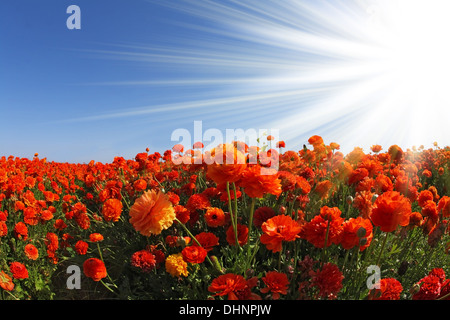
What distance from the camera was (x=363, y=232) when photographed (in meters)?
1.35

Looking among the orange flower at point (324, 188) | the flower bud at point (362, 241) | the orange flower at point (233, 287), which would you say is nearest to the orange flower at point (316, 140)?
the orange flower at point (324, 188)

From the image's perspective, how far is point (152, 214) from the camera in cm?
146

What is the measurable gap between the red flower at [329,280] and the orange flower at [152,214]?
2.69 ft

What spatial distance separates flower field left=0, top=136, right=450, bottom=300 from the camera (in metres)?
1.42

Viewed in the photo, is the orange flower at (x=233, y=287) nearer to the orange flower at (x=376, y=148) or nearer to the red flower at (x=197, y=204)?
the red flower at (x=197, y=204)

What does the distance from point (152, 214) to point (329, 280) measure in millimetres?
965

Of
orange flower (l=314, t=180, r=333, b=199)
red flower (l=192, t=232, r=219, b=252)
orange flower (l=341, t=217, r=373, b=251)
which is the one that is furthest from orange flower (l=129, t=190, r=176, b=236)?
orange flower (l=314, t=180, r=333, b=199)

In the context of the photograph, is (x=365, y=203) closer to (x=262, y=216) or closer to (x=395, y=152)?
(x=262, y=216)

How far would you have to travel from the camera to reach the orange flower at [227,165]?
1368 millimetres

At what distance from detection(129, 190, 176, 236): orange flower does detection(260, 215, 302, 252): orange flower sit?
1.65 feet

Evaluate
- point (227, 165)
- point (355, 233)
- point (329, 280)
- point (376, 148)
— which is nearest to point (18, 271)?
point (227, 165)

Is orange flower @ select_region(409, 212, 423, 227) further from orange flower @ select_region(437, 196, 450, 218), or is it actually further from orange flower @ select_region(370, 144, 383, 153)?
orange flower @ select_region(370, 144, 383, 153)

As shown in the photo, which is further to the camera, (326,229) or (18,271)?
(18,271)
